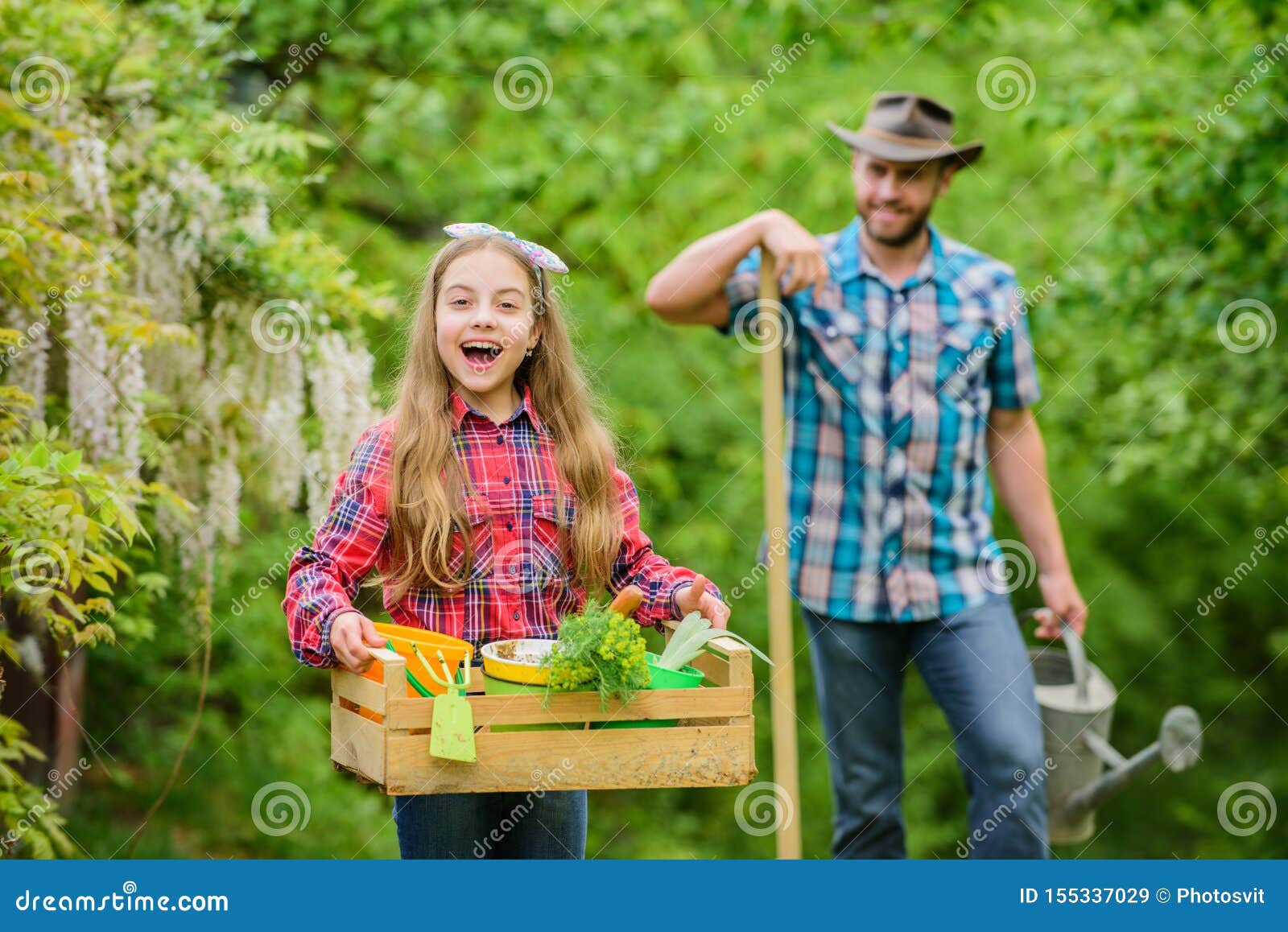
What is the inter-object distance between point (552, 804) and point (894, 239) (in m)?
1.53

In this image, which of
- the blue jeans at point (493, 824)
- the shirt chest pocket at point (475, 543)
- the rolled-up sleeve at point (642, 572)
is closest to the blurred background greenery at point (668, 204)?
the rolled-up sleeve at point (642, 572)

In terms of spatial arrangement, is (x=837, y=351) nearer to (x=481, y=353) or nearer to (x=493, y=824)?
(x=481, y=353)

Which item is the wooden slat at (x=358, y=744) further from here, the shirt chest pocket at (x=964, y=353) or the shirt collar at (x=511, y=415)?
the shirt chest pocket at (x=964, y=353)

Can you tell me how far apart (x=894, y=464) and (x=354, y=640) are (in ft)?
4.76

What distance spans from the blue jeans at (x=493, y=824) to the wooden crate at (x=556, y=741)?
0.14m

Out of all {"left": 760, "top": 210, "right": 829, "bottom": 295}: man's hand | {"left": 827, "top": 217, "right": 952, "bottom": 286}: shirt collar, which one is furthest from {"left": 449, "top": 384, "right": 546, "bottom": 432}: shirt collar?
{"left": 827, "top": 217, "right": 952, "bottom": 286}: shirt collar

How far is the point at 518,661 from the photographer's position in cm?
204

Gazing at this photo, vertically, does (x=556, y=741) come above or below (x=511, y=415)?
below

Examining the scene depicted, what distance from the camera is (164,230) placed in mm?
3602

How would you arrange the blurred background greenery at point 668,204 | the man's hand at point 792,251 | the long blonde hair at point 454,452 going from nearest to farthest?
1. the long blonde hair at point 454,452
2. the man's hand at point 792,251
3. the blurred background greenery at point 668,204

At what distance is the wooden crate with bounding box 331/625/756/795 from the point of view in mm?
1937

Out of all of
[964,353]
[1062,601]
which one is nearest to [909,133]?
[964,353]

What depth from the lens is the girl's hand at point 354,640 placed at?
198 centimetres

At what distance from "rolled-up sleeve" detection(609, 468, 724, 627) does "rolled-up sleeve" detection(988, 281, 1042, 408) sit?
3.56 feet
